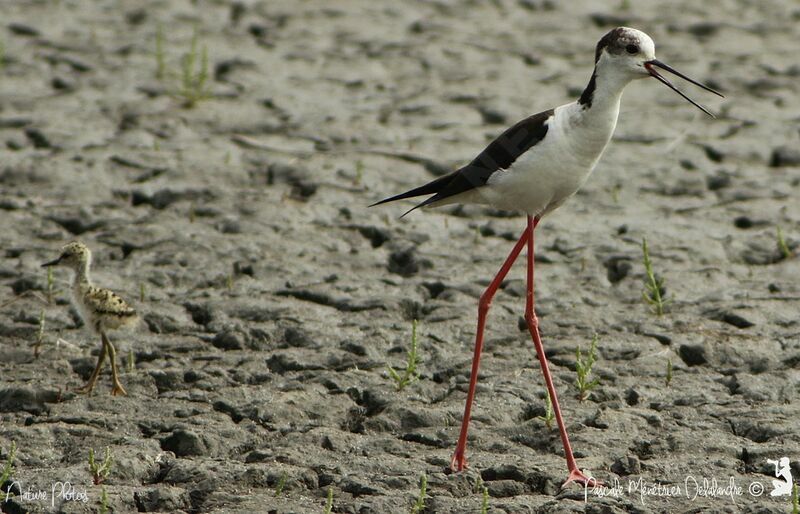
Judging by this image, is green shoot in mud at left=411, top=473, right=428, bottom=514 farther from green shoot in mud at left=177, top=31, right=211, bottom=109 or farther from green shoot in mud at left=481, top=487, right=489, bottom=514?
→ green shoot in mud at left=177, top=31, right=211, bottom=109

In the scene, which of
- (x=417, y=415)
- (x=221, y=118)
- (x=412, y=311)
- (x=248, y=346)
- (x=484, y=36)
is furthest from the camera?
(x=484, y=36)

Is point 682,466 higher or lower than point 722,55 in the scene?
lower

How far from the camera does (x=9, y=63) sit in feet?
29.1


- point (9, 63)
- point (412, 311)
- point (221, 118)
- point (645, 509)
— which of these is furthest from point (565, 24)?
point (645, 509)

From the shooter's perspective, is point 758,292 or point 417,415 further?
point 758,292

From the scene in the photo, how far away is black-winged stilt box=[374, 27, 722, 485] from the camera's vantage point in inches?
177

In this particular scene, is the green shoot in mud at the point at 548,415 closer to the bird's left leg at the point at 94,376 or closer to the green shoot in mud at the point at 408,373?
the green shoot in mud at the point at 408,373

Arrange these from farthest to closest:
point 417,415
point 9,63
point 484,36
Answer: point 484,36 < point 9,63 < point 417,415

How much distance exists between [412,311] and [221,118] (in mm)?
2938

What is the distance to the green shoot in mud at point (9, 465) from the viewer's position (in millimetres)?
3942

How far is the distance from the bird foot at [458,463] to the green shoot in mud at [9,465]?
1489mm

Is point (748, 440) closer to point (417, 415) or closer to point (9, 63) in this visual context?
point (417, 415)

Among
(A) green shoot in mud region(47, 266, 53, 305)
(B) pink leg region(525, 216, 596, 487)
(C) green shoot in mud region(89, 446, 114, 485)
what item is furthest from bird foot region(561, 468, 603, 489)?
(A) green shoot in mud region(47, 266, 53, 305)

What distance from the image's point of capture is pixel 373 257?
21.1 ft
